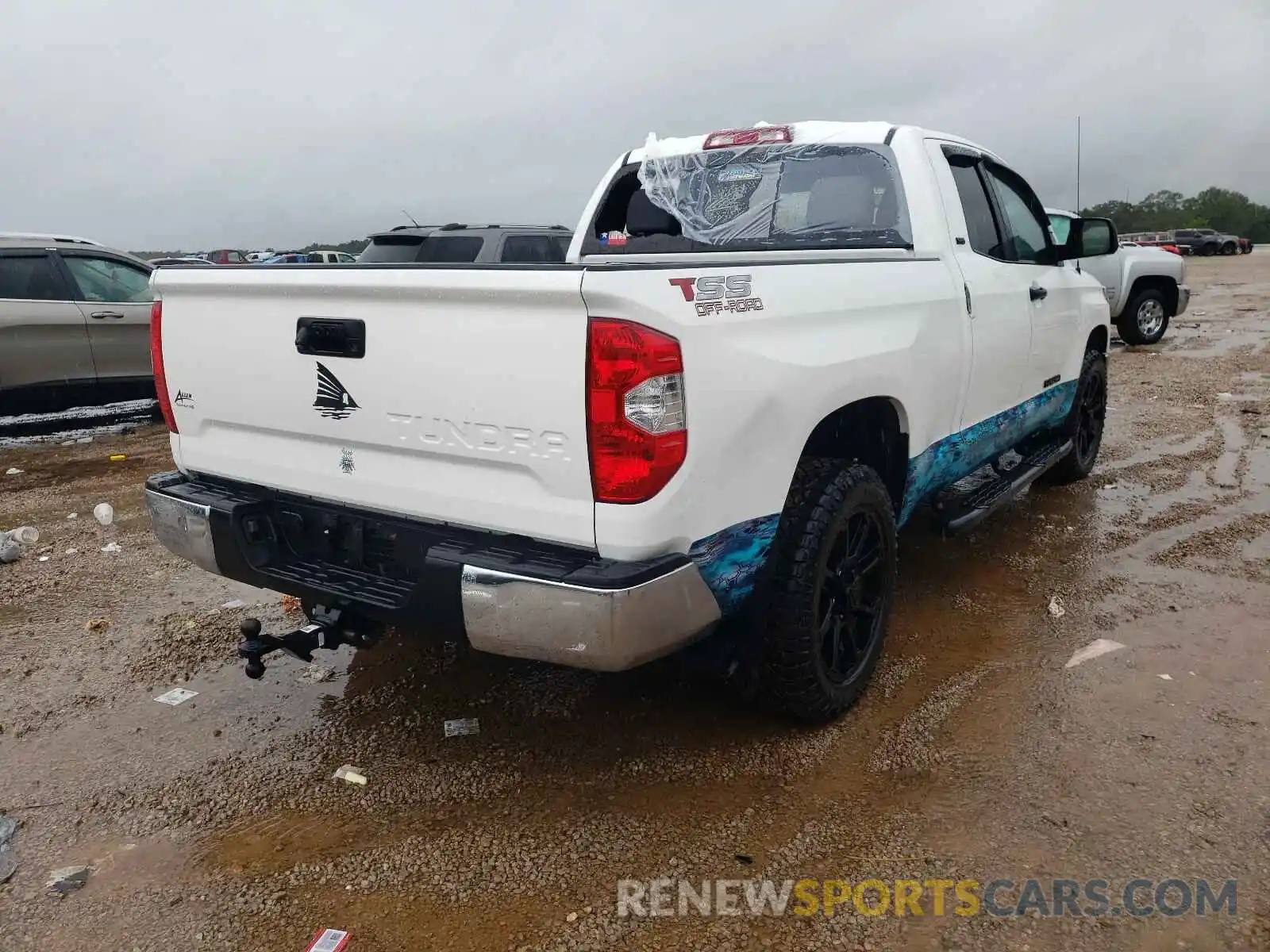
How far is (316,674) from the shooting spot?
369 cm

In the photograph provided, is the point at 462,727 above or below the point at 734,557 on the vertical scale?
below

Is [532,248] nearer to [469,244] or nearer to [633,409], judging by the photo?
[469,244]

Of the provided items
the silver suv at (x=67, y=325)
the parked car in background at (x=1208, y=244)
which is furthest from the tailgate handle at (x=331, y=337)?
the parked car in background at (x=1208, y=244)

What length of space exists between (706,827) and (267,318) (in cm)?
195

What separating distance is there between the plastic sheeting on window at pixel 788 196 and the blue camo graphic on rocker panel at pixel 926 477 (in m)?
0.87

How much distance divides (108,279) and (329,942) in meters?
8.37

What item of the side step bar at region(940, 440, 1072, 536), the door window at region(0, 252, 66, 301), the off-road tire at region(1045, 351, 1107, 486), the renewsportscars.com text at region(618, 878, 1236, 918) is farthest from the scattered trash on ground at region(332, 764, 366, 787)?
the door window at region(0, 252, 66, 301)

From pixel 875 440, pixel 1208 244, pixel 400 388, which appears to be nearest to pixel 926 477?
pixel 875 440

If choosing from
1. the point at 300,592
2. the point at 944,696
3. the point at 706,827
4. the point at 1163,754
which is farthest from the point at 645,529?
the point at 1163,754

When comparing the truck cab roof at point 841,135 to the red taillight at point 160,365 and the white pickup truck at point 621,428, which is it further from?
the red taillight at point 160,365

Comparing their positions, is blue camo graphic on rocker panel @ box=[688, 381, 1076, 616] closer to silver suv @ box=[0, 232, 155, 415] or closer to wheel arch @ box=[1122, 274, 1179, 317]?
silver suv @ box=[0, 232, 155, 415]

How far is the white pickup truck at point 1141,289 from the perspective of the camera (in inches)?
487

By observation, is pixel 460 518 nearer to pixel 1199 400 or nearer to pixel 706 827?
pixel 706 827

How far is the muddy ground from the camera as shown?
7.61 ft
